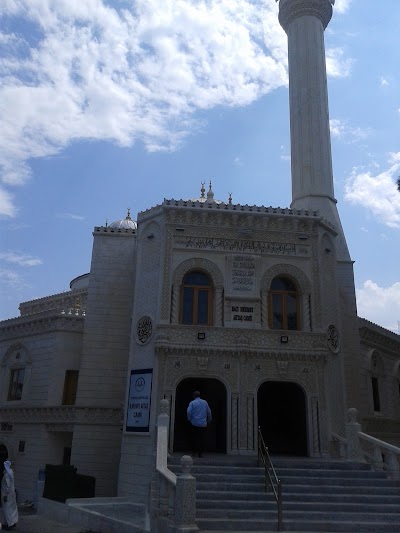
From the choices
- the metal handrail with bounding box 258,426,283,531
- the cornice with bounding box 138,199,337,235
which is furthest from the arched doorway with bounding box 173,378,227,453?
the cornice with bounding box 138,199,337,235

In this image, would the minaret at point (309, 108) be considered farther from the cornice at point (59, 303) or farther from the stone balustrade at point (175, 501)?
the stone balustrade at point (175, 501)

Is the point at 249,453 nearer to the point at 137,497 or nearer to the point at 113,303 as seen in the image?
the point at 137,497

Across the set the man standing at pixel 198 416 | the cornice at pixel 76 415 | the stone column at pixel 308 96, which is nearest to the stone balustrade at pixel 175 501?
the man standing at pixel 198 416

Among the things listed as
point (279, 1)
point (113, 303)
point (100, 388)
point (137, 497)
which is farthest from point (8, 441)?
point (279, 1)

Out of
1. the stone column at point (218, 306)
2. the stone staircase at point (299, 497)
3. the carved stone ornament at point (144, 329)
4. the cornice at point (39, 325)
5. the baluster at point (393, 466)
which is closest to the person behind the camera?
the stone staircase at point (299, 497)

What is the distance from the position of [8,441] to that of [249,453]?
36.2 ft

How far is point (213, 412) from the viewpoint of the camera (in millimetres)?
16859

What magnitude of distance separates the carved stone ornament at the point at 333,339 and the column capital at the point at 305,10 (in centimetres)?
1933

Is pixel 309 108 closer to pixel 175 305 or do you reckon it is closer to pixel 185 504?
pixel 175 305

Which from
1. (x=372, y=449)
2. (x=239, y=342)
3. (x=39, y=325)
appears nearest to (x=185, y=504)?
(x=239, y=342)

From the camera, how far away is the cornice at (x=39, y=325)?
778 inches

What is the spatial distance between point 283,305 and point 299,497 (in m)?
6.84

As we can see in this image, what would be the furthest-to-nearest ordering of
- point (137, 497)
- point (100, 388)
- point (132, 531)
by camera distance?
point (100, 388) < point (137, 497) < point (132, 531)

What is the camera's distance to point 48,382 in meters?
19.1
